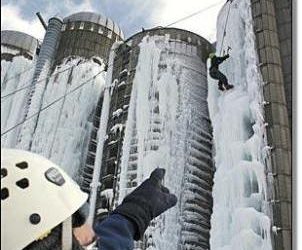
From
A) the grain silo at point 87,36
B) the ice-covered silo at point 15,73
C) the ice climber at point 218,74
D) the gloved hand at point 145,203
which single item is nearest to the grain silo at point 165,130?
the ice climber at point 218,74

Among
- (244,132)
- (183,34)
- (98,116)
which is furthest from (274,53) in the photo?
(98,116)

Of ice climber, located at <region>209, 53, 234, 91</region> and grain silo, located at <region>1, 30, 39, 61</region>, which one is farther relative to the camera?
grain silo, located at <region>1, 30, 39, 61</region>

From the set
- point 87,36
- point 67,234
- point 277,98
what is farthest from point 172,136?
point 67,234

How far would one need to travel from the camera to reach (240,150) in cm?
398

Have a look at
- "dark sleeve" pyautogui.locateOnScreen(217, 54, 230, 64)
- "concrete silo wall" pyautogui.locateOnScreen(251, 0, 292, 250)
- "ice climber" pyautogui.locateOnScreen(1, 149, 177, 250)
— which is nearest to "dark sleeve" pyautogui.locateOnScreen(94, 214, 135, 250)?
"ice climber" pyautogui.locateOnScreen(1, 149, 177, 250)

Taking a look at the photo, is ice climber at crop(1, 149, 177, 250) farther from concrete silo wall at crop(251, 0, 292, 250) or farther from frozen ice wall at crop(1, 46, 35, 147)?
frozen ice wall at crop(1, 46, 35, 147)

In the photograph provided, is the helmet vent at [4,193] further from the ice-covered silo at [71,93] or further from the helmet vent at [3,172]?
the ice-covered silo at [71,93]

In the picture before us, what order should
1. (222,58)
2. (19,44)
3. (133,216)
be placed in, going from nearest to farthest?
1. (133,216)
2. (222,58)
3. (19,44)

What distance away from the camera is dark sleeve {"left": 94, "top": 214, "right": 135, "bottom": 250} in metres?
0.53

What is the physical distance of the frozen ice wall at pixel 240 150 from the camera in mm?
3605

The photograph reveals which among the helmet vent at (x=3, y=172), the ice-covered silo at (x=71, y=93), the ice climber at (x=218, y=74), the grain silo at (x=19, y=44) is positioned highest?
the grain silo at (x=19, y=44)

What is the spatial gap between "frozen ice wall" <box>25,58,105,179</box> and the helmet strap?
16.2 ft

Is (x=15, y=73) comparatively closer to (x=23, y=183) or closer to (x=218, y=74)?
(x=218, y=74)

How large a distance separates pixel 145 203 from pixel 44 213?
138 mm
